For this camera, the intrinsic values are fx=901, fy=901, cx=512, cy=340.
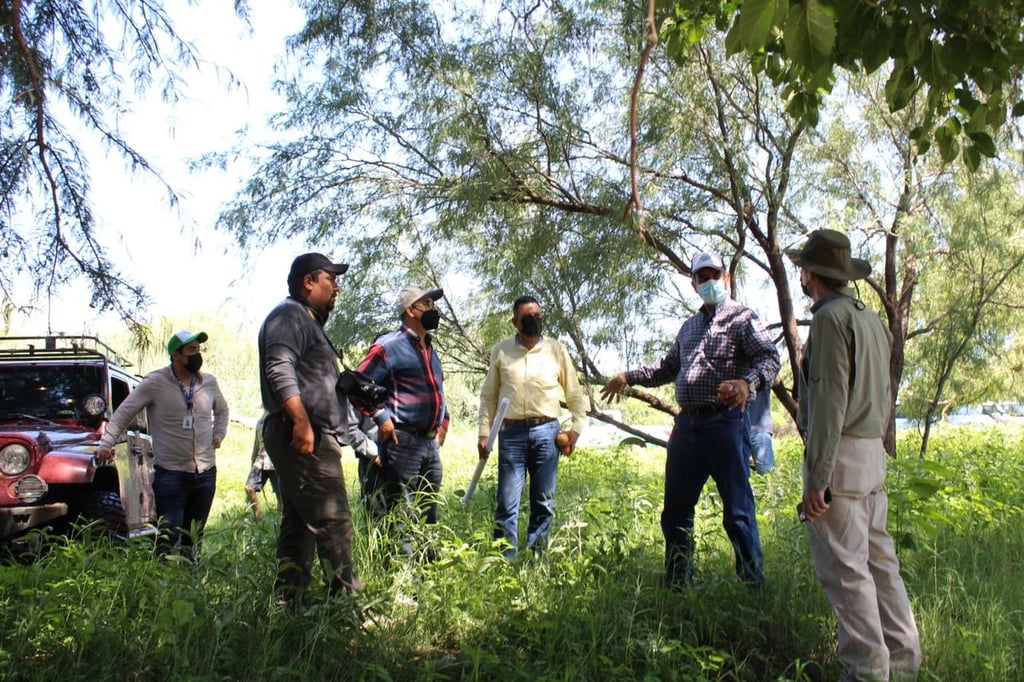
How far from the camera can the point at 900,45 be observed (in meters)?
3.34

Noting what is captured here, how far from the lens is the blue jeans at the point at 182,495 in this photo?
18.0ft

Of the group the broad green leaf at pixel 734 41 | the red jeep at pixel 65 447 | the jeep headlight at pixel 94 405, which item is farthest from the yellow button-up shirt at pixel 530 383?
the broad green leaf at pixel 734 41

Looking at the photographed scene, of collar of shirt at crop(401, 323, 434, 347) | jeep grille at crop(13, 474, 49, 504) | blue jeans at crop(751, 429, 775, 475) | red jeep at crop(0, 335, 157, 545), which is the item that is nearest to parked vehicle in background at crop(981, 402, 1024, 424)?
blue jeans at crop(751, 429, 775, 475)

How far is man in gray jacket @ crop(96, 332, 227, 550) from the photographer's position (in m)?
5.51

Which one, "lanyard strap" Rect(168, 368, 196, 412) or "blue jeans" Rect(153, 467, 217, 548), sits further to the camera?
"lanyard strap" Rect(168, 368, 196, 412)

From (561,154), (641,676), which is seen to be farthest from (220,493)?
(641,676)

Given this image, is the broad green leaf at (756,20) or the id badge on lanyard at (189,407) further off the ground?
the broad green leaf at (756,20)

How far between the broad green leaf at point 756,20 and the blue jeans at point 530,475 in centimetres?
363

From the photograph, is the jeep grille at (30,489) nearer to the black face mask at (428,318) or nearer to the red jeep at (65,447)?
the red jeep at (65,447)

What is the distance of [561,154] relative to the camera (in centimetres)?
805

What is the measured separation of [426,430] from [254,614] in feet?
5.41

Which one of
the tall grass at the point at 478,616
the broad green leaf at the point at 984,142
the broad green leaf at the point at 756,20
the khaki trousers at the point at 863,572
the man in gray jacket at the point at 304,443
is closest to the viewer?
the broad green leaf at the point at 756,20

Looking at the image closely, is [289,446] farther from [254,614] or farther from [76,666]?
[76,666]

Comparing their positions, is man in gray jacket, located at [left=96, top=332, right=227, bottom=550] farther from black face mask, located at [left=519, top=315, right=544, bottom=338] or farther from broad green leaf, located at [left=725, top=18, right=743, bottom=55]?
broad green leaf, located at [left=725, top=18, right=743, bottom=55]
